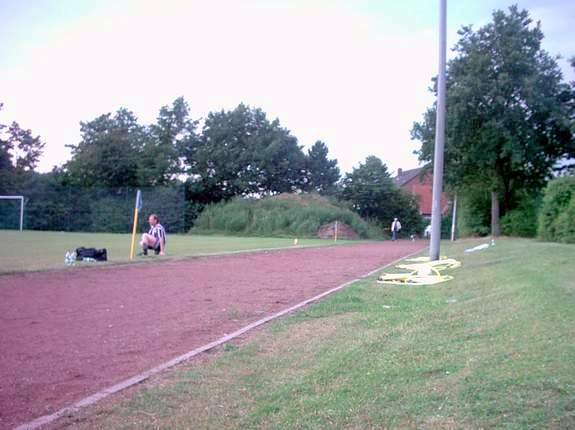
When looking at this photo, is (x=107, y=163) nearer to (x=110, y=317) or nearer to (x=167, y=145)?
(x=167, y=145)

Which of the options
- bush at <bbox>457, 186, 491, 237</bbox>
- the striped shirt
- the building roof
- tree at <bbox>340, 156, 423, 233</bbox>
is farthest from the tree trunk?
the building roof

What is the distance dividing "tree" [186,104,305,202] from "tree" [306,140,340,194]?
4.57 m

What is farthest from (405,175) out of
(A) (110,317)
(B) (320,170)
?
(A) (110,317)

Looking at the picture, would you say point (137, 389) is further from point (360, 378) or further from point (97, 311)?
point (97, 311)

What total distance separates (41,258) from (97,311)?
1083cm

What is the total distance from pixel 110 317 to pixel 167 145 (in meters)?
59.3

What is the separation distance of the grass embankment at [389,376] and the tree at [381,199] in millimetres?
55180

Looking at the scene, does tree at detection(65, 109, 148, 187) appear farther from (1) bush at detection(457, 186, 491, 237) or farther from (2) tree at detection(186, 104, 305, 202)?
(1) bush at detection(457, 186, 491, 237)

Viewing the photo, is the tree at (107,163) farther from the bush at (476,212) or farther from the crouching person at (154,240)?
the crouching person at (154,240)

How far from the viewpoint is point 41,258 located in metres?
18.9

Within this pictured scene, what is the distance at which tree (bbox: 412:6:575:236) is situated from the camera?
36625mm

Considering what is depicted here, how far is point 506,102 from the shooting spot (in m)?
37.2

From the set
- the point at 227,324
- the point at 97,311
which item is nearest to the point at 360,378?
the point at 227,324

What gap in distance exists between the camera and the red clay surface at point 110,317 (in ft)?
18.0
